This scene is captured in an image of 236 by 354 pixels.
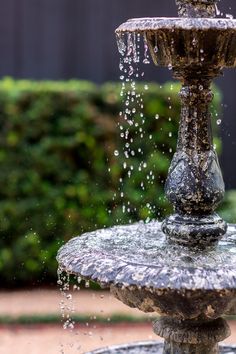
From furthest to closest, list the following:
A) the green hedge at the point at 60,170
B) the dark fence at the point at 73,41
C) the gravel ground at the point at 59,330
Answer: the dark fence at the point at 73,41, the green hedge at the point at 60,170, the gravel ground at the point at 59,330

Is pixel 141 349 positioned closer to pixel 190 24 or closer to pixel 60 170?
pixel 190 24

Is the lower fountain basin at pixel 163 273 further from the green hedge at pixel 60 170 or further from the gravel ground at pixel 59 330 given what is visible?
the green hedge at pixel 60 170

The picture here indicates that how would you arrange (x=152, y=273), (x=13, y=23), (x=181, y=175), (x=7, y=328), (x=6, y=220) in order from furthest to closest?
(x=13, y=23)
(x=6, y=220)
(x=7, y=328)
(x=181, y=175)
(x=152, y=273)

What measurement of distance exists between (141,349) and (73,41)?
4.88m

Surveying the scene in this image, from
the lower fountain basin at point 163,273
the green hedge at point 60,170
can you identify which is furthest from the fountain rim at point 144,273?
the green hedge at point 60,170

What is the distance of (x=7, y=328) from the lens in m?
6.29

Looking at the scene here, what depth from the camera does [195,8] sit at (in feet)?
11.2

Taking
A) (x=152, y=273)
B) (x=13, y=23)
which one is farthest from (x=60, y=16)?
(x=152, y=273)

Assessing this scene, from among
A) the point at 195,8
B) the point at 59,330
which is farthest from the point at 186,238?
the point at 59,330

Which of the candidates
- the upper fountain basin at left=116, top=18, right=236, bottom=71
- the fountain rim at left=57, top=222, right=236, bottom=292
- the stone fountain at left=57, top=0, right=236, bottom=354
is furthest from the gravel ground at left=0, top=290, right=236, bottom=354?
the upper fountain basin at left=116, top=18, right=236, bottom=71

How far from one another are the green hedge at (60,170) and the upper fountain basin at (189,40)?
12.0 feet

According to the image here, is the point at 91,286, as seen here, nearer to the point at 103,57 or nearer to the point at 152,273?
the point at 103,57

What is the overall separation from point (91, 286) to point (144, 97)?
1.66 meters

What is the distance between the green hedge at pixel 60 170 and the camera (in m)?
7.01
